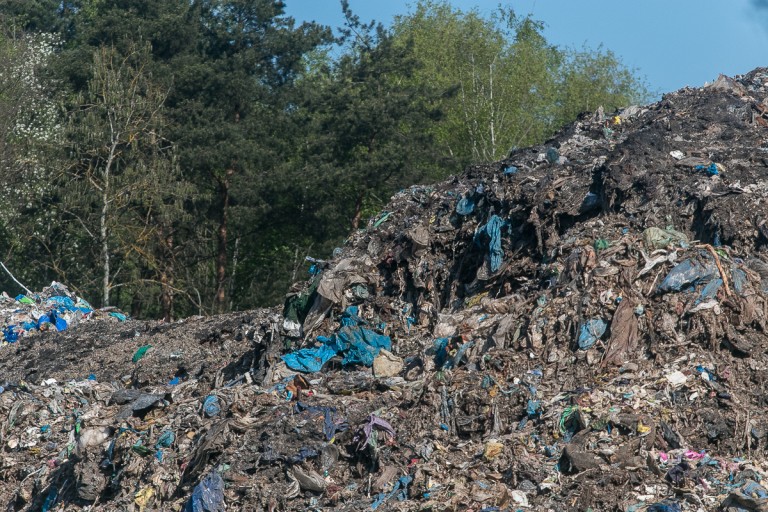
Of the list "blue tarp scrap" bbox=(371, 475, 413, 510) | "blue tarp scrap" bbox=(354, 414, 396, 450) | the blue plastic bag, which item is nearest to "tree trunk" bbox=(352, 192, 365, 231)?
the blue plastic bag

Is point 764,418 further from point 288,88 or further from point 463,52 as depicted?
point 463,52

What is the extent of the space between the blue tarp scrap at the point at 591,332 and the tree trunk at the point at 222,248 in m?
17.6

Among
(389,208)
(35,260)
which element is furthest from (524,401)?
(35,260)

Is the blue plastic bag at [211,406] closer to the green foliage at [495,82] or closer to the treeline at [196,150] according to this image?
the treeline at [196,150]

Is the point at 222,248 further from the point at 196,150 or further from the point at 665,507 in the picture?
the point at 665,507

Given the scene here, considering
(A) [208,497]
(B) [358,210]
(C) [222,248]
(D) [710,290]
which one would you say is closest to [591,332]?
(D) [710,290]

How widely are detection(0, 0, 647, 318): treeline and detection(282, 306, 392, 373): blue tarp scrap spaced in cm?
1328

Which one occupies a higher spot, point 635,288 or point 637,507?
point 635,288

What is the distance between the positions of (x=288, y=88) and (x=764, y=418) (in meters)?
21.1

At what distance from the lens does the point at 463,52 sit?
34.4 metres

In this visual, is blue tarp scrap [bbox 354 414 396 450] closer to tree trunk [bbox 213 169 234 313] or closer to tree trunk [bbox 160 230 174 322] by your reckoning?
tree trunk [bbox 160 230 174 322]

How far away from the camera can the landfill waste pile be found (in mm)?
9047

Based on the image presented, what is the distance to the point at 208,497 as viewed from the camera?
9242mm

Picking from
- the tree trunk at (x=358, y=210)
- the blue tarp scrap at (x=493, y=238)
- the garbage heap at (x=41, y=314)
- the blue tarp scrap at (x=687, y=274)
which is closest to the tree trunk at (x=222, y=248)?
the tree trunk at (x=358, y=210)
